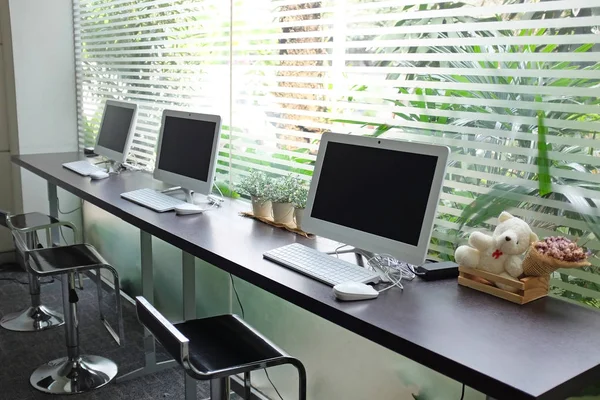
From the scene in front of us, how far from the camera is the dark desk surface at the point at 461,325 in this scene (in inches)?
48.2

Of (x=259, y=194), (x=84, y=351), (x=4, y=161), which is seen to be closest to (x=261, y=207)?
(x=259, y=194)

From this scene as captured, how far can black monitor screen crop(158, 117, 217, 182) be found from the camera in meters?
2.73

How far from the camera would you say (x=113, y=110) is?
146 inches

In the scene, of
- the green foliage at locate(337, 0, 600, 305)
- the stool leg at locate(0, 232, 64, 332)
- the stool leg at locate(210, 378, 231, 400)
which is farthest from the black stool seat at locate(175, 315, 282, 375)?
the stool leg at locate(0, 232, 64, 332)

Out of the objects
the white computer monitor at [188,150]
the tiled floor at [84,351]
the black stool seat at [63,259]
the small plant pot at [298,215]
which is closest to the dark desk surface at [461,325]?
the small plant pot at [298,215]

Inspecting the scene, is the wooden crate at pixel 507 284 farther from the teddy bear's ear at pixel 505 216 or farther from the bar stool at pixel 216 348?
the bar stool at pixel 216 348

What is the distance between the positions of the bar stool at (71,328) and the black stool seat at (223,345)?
86 centimetres

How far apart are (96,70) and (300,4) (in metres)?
2.34

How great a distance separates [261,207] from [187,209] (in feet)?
1.09

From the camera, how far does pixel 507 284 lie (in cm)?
164

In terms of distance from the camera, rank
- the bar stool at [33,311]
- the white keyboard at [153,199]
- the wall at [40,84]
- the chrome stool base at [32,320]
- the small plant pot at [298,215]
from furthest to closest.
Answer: the wall at [40,84]
the chrome stool base at [32,320]
the bar stool at [33,311]
the white keyboard at [153,199]
the small plant pot at [298,215]

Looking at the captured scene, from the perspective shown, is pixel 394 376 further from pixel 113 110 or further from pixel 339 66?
pixel 113 110

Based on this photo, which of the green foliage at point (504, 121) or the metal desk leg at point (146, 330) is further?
the metal desk leg at point (146, 330)

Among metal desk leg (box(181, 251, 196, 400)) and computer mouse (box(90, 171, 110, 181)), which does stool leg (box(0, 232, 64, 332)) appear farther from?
metal desk leg (box(181, 251, 196, 400))
